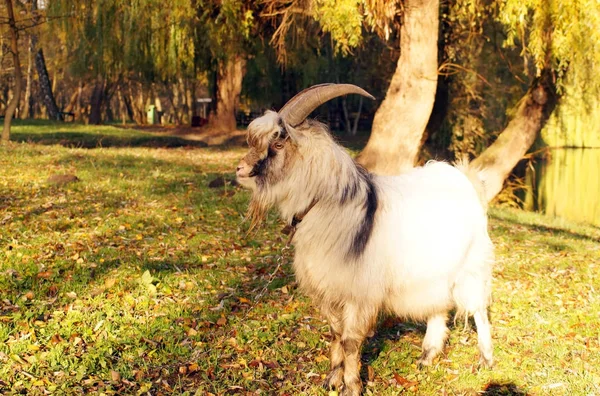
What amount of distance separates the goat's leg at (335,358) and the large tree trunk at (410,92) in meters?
7.15

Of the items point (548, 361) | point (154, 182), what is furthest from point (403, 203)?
point (154, 182)

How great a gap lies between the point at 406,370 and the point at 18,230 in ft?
17.4

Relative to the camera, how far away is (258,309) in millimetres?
6703

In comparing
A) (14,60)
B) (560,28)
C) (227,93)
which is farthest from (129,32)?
(560,28)

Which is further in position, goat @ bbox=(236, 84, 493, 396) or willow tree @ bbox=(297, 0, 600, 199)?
willow tree @ bbox=(297, 0, 600, 199)

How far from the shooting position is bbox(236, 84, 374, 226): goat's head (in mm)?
4598

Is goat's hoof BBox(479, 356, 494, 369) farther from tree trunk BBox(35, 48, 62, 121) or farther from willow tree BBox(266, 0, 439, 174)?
tree trunk BBox(35, 48, 62, 121)

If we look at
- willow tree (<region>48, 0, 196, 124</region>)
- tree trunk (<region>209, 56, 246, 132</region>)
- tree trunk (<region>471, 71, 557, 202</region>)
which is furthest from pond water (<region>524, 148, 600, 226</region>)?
tree trunk (<region>209, 56, 246, 132</region>)

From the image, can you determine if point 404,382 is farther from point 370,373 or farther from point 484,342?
point 484,342

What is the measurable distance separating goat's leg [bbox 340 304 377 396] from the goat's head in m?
0.99

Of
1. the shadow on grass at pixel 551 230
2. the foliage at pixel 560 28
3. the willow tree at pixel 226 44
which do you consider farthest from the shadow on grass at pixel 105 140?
the foliage at pixel 560 28

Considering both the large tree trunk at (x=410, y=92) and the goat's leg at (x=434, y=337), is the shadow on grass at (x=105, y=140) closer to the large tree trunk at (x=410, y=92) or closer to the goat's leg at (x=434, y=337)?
the large tree trunk at (x=410, y=92)

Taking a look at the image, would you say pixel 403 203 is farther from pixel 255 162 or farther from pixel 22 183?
pixel 22 183

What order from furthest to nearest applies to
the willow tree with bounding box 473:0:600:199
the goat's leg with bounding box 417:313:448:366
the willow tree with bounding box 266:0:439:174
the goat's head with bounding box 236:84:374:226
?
1. the willow tree with bounding box 266:0:439:174
2. the willow tree with bounding box 473:0:600:199
3. the goat's leg with bounding box 417:313:448:366
4. the goat's head with bounding box 236:84:374:226
